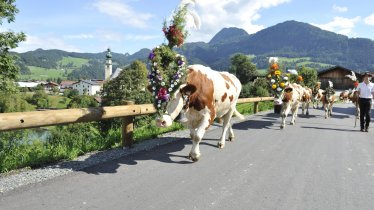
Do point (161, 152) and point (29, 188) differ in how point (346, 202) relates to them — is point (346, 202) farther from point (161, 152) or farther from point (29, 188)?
point (29, 188)

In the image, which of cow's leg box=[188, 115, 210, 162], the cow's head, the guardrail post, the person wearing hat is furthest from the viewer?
the person wearing hat

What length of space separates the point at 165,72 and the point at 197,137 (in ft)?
4.64

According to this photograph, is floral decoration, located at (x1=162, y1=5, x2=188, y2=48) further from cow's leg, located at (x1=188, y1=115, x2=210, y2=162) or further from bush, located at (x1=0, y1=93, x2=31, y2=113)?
bush, located at (x1=0, y1=93, x2=31, y2=113)

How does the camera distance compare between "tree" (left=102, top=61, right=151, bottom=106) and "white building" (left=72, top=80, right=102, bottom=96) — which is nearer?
"tree" (left=102, top=61, right=151, bottom=106)

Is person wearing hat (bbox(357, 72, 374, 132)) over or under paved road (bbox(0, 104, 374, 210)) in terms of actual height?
over

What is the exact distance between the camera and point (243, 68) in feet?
362

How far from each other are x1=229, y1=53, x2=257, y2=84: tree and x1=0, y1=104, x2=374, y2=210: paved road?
103515 millimetres

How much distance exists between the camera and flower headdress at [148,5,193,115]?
19.2 feet

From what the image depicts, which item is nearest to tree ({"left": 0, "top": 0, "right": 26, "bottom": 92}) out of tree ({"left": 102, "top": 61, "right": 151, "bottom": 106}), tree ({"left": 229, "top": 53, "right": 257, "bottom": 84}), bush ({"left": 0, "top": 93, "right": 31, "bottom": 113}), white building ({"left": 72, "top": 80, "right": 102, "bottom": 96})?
bush ({"left": 0, "top": 93, "right": 31, "bottom": 113})

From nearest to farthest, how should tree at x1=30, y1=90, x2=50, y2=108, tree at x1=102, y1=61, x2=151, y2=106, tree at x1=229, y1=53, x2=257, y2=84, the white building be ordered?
tree at x1=102, y1=61, x2=151, y2=106 < tree at x1=30, y1=90, x2=50, y2=108 < tree at x1=229, y1=53, x2=257, y2=84 < the white building

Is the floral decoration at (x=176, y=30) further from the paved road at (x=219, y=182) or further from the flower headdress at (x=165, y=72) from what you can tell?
the paved road at (x=219, y=182)

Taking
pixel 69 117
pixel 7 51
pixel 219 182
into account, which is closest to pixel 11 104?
pixel 7 51

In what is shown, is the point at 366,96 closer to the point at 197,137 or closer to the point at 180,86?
the point at 197,137

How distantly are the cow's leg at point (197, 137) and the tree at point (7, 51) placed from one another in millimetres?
18758
